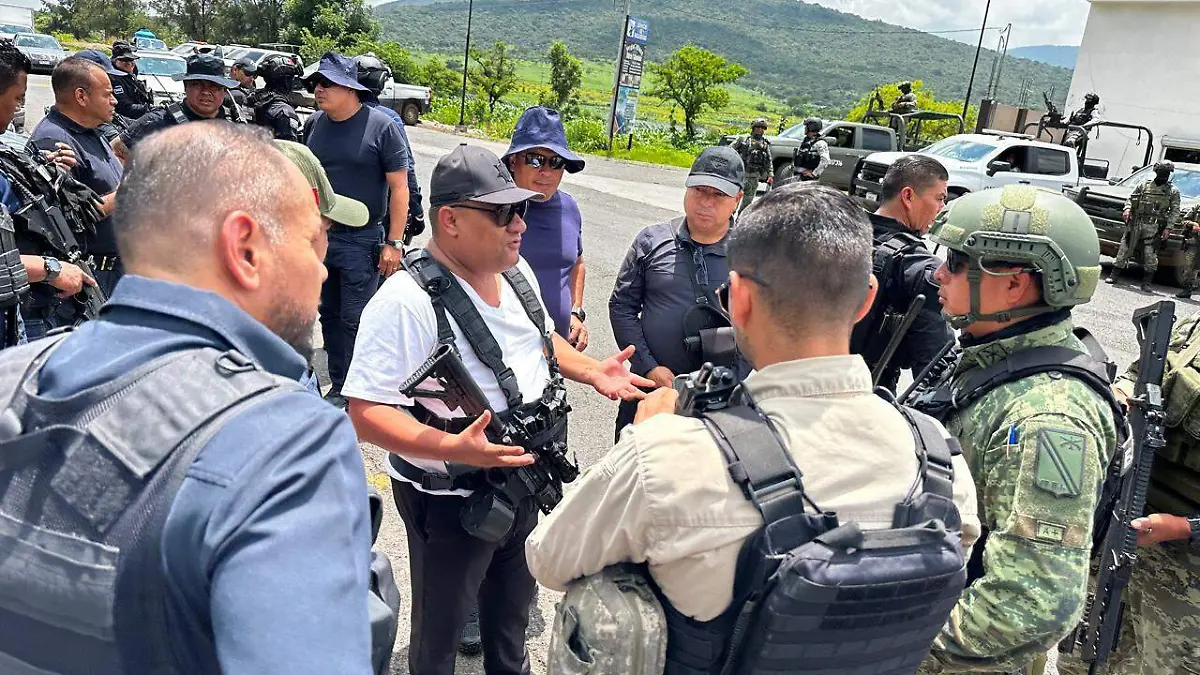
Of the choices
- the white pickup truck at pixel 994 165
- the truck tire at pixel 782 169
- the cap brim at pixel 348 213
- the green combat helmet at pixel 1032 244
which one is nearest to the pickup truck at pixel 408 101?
the truck tire at pixel 782 169

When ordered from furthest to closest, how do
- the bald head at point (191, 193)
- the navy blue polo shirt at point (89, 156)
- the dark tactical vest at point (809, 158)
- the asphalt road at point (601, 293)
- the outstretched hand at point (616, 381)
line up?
the dark tactical vest at point (809, 158) → the navy blue polo shirt at point (89, 156) → the asphalt road at point (601, 293) → the outstretched hand at point (616, 381) → the bald head at point (191, 193)

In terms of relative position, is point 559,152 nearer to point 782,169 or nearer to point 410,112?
point 782,169

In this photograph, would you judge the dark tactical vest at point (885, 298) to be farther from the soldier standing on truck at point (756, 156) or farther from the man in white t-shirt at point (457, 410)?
the soldier standing on truck at point (756, 156)

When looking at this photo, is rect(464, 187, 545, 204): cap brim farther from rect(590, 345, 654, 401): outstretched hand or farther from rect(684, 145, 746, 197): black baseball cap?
rect(684, 145, 746, 197): black baseball cap

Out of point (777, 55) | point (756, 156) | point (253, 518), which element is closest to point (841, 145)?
point (756, 156)

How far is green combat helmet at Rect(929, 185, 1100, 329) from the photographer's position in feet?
6.11

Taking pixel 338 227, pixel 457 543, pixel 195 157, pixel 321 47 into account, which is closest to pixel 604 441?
pixel 338 227

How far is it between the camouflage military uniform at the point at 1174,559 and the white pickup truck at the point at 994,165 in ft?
37.3

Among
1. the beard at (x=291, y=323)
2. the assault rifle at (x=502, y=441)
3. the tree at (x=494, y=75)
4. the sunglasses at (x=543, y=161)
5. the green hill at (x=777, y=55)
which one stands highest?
the green hill at (x=777, y=55)

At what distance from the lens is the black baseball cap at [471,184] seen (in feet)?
7.20

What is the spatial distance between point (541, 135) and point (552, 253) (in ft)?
1.72

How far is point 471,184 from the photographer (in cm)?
221

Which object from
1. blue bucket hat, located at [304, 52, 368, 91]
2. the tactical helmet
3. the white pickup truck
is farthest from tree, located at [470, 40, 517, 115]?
blue bucket hat, located at [304, 52, 368, 91]

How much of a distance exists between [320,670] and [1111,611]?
2.15 metres
